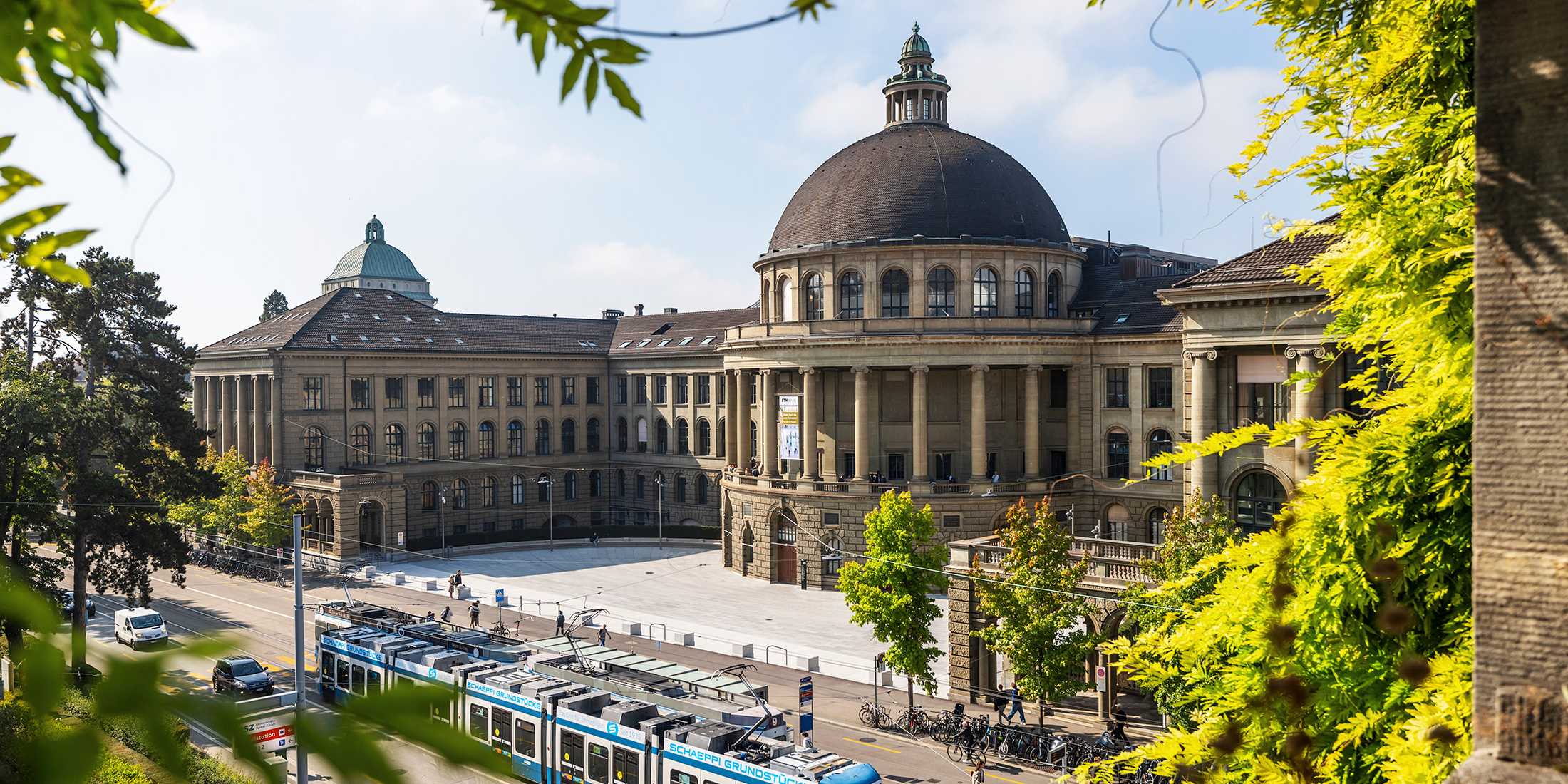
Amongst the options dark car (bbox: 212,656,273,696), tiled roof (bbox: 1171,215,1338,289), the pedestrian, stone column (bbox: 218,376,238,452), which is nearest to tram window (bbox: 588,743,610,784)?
the pedestrian

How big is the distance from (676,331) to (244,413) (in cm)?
3504

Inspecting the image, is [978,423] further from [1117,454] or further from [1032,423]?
[1117,454]

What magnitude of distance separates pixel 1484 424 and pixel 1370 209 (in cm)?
412

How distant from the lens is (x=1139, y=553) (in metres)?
38.7

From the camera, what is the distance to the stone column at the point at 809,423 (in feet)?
219

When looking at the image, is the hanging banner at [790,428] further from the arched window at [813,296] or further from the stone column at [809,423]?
the arched window at [813,296]

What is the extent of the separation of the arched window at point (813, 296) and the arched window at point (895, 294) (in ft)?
13.6

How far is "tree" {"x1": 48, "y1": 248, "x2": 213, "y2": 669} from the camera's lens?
43.5m

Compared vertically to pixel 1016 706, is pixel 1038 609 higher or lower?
higher

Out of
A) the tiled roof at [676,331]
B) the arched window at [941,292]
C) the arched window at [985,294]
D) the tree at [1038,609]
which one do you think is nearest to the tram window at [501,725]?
the tree at [1038,609]

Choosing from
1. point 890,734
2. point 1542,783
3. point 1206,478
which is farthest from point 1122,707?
point 1542,783

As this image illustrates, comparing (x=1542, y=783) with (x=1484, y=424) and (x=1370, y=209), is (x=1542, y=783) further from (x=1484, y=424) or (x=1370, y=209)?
(x=1370, y=209)

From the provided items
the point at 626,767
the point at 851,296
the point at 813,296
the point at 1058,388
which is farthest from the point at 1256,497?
the point at 626,767

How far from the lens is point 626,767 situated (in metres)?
27.0
